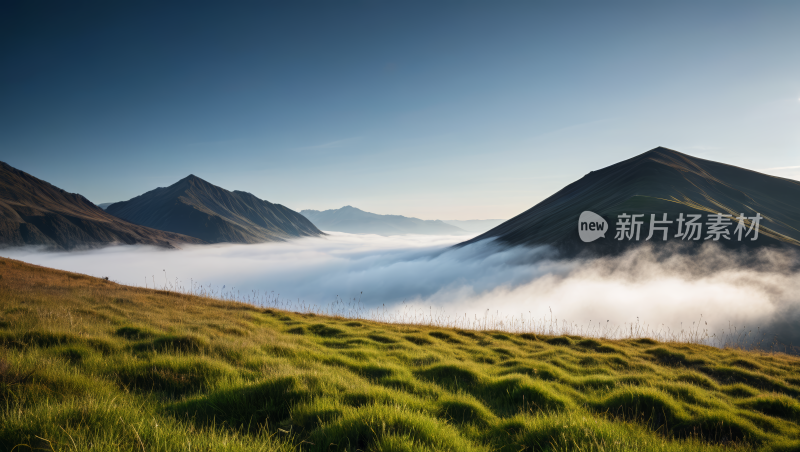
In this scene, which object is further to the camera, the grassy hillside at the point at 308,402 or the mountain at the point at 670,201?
the mountain at the point at 670,201

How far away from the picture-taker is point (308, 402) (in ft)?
16.2

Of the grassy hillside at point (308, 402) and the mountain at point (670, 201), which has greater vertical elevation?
the mountain at point (670, 201)

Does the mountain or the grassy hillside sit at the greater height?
the mountain

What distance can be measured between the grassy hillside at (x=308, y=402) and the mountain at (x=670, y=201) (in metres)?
92.1

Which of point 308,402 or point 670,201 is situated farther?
point 670,201

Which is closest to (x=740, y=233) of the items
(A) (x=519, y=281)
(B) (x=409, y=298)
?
(A) (x=519, y=281)

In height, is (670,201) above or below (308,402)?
above

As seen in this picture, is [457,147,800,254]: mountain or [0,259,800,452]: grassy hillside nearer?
[0,259,800,452]: grassy hillside

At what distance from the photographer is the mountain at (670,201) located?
86.6 metres

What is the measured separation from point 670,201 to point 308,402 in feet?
377

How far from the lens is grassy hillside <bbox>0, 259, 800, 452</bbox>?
11.4 ft

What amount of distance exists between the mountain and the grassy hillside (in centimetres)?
9214

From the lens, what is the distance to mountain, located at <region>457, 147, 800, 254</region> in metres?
86.6

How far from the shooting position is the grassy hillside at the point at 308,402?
3469mm
